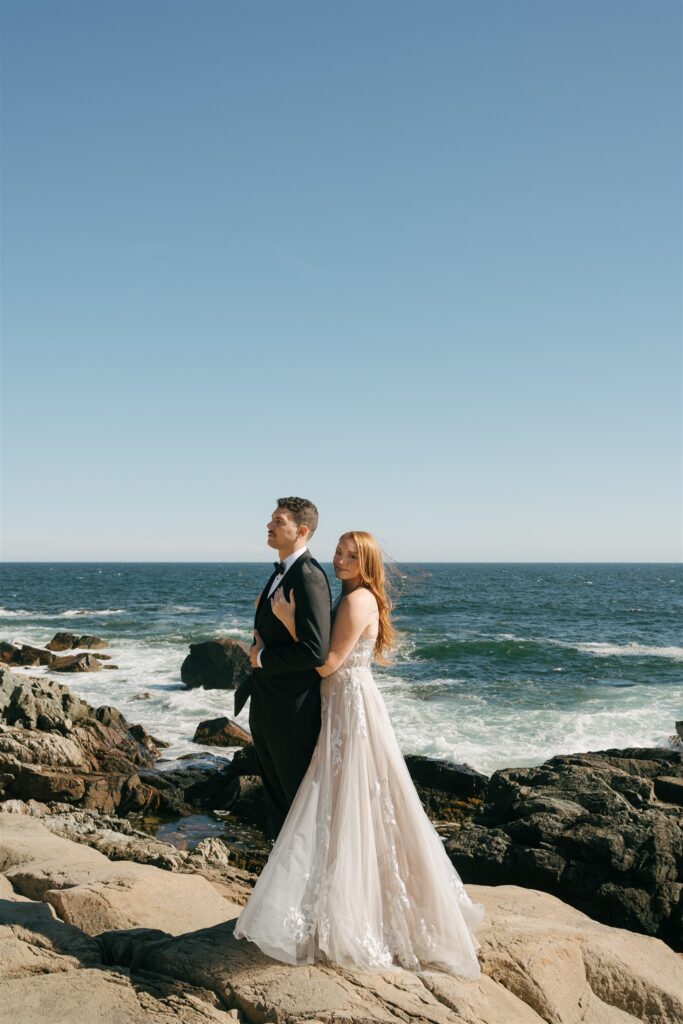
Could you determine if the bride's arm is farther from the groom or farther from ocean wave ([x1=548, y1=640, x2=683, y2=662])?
ocean wave ([x1=548, y1=640, x2=683, y2=662])

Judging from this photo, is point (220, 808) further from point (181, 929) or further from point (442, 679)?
point (442, 679)

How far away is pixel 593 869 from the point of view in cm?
788

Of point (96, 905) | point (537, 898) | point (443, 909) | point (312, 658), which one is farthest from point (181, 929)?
point (537, 898)

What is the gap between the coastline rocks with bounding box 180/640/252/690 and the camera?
25.0m

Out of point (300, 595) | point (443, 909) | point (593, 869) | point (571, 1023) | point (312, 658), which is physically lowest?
point (593, 869)

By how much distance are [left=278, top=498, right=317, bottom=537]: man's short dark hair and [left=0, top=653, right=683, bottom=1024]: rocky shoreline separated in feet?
8.33

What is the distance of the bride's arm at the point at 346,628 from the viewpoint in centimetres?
448

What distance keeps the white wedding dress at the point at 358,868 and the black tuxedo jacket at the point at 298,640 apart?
258mm

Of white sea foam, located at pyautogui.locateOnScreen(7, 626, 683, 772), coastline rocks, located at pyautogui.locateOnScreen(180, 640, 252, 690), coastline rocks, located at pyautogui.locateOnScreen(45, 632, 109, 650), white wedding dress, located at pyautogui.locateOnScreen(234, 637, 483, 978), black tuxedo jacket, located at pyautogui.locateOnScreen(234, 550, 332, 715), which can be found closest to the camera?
white wedding dress, located at pyautogui.locateOnScreen(234, 637, 483, 978)

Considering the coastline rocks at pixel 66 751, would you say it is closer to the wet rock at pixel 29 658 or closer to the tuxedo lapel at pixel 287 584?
the tuxedo lapel at pixel 287 584

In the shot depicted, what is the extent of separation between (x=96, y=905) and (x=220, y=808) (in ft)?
29.1

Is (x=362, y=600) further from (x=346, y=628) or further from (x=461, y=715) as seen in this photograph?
(x=461, y=715)

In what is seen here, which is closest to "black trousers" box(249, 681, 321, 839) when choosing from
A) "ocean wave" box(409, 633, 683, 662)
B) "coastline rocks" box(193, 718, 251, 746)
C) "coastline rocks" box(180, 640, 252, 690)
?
"coastline rocks" box(193, 718, 251, 746)

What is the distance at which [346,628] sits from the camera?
4504 millimetres
